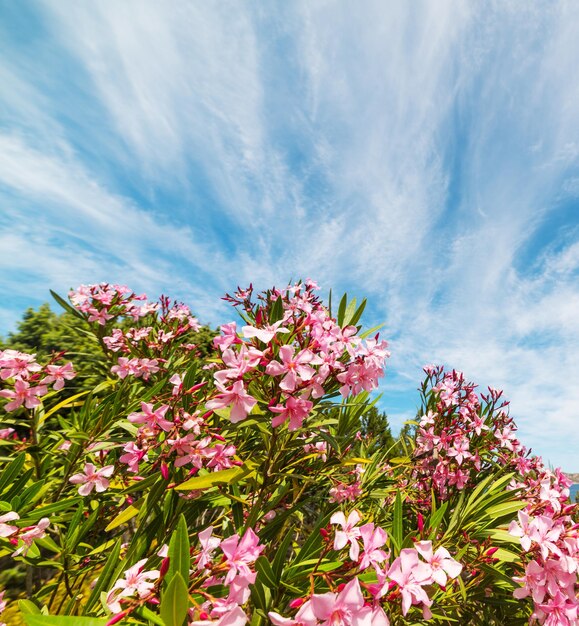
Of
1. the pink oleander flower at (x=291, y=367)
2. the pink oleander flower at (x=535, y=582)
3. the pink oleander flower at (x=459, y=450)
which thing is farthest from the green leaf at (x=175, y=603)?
the pink oleander flower at (x=459, y=450)

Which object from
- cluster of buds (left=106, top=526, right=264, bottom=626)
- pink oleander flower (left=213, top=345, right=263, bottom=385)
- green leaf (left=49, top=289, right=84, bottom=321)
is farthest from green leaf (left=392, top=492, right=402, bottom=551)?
green leaf (left=49, top=289, right=84, bottom=321)

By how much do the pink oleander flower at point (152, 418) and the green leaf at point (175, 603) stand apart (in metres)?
0.64

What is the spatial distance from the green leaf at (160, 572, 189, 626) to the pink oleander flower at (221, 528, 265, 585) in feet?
0.59

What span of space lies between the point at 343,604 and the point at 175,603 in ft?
1.10

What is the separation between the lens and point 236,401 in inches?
41.8

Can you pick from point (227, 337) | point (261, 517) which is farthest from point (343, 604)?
point (261, 517)

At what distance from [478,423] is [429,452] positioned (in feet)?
1.42

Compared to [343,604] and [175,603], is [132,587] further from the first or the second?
[343,604]

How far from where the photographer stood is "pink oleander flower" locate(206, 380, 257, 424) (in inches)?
Answer: 40.4

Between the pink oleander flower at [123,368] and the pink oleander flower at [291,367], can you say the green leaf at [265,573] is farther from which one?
the pink oleander flower at [123,368]

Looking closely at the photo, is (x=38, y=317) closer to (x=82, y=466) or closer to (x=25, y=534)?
(x=82, y=466)

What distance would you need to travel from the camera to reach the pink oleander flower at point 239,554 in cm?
79

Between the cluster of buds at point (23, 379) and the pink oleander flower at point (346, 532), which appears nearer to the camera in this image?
the pink oleander flower at point (346, 532)

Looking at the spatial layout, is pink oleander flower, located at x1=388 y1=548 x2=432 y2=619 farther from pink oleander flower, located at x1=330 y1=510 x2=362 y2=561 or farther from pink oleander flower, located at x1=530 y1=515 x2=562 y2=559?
pink oleander flower, located at x1=530 y1=515 x2=562 y2=559
